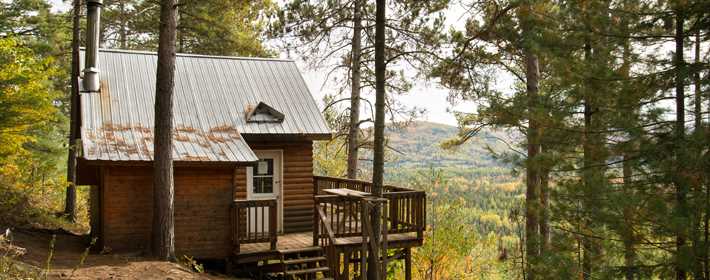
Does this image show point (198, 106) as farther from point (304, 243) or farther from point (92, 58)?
point (304, 243)

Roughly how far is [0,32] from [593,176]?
2074 centimetres

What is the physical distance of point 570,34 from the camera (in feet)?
31.1

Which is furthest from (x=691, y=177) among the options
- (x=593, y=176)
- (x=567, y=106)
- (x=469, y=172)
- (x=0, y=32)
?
(x=469, y=172)

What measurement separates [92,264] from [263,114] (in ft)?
17.5

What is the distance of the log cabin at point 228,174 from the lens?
435 inches

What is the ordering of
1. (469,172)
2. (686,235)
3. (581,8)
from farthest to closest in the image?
(469,172)
(581,8)
(686,235)

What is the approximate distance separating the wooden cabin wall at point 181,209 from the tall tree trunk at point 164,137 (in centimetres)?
74

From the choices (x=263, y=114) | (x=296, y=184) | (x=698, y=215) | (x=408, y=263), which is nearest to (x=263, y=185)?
(x=296, y=184)

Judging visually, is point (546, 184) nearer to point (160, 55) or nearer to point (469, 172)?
point (160, 55)

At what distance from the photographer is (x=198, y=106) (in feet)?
43.5

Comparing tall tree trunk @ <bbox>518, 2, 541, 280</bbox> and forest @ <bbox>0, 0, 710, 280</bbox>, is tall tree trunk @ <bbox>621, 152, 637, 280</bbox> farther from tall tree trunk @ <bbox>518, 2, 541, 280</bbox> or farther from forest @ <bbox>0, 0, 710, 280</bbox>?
tall tree trunk @ <bbox>518, 2, 541, 280</bbox>

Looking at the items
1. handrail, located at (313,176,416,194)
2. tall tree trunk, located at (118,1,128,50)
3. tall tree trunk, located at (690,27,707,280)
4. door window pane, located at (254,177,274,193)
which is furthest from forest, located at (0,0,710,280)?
tall tree trunk, located at (118,1,128,50)

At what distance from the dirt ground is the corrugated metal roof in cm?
181

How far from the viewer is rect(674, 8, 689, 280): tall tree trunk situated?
6.36 meters
